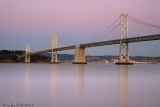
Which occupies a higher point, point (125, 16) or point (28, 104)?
point (125, 16)

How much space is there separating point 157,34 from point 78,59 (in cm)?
1771

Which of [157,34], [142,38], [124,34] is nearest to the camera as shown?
[157,34]

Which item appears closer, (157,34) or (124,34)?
(157,34)

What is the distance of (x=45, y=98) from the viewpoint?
441 cm

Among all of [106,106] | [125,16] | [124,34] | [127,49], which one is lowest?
[106,106]

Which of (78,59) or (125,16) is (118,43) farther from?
(78,59)

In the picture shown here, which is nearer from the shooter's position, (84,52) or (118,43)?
(118,43)

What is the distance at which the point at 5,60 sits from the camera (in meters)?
64.8

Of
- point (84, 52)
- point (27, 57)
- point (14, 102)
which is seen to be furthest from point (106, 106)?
point (27, 57)

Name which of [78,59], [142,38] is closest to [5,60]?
[78,59]

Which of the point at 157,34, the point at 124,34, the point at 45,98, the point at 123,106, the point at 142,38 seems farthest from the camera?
the point at 124,34

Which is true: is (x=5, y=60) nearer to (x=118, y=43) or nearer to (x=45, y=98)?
(x=118, y=43)

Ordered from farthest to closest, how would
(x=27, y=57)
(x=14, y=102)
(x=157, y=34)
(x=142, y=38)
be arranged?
1. (x=27, y=57)
2. (x=142, y=38)
3. (x=157, y=34)
4. (x=14, y=102)

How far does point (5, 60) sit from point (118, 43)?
40.5 meters
